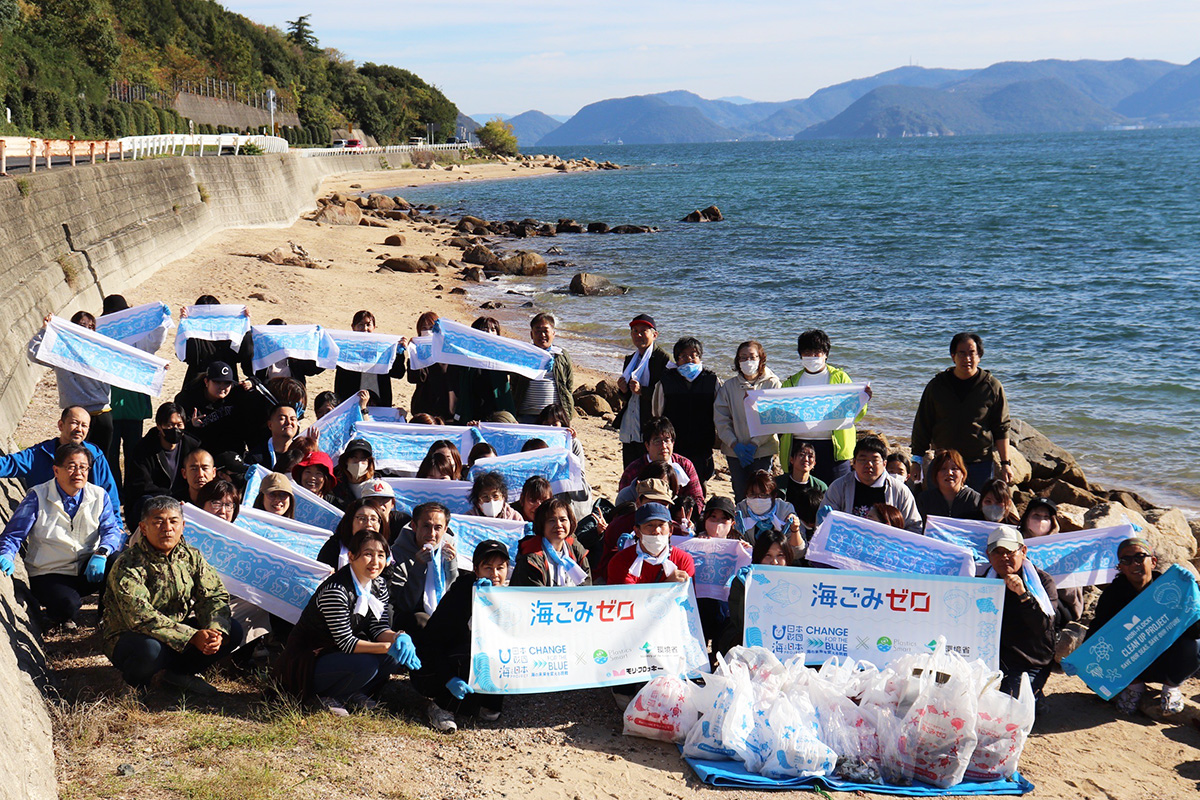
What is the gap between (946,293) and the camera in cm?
3312

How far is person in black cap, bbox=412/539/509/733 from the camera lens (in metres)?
6.64

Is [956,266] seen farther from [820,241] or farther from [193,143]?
[193,143]

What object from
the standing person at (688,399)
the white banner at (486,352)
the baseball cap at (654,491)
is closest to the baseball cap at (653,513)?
the baseball cap at (654,491)

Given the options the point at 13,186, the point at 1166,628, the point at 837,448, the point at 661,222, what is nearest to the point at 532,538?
the point at 837,448

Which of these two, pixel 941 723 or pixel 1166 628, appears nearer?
pixel 941 723

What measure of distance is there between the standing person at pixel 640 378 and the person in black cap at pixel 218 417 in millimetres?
3443

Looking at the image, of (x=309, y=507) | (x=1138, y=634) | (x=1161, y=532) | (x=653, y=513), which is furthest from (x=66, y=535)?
(x=1161, y=532)

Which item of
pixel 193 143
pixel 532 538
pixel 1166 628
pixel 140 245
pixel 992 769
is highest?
pixel 193 143

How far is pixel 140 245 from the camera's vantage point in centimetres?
2422

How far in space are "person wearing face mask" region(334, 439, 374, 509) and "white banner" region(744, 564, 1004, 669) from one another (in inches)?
130

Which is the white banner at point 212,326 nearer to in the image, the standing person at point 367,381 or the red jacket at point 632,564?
the standing person at point 367,381

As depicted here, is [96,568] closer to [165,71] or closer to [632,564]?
[632,564]

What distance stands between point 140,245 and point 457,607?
20528 millimetres

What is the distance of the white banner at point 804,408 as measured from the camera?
369 inches
